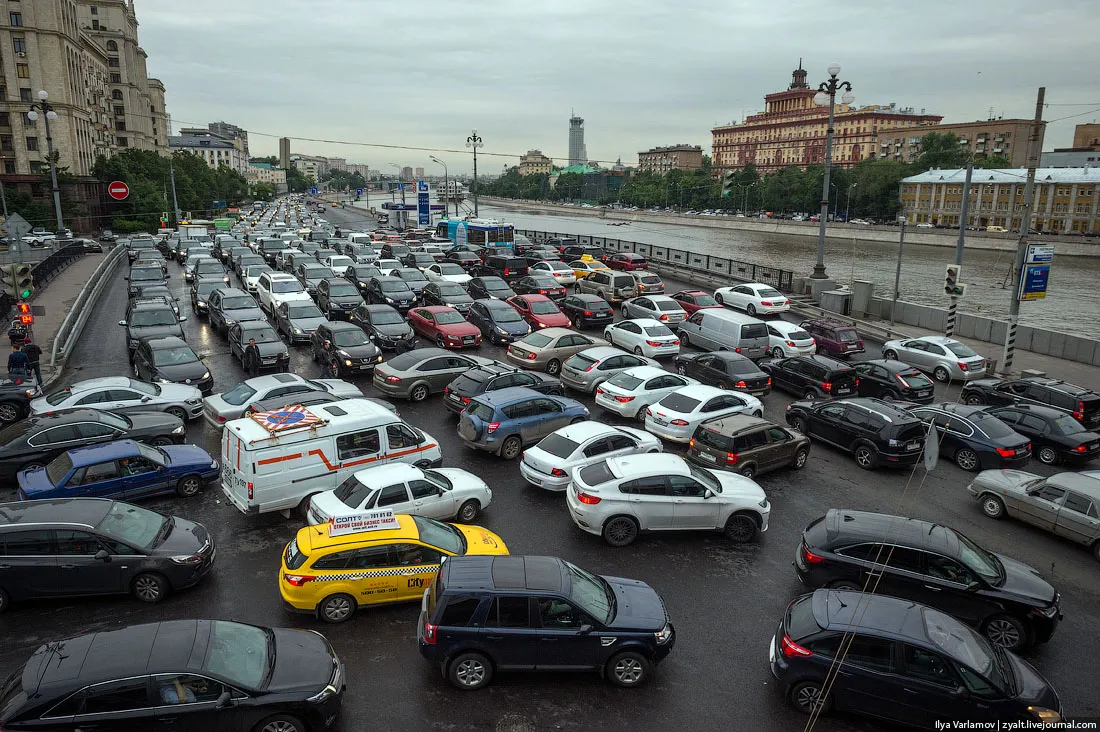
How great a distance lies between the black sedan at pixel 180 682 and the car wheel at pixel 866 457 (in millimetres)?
11872

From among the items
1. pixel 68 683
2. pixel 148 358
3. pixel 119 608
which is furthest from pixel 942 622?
pixel 148 358

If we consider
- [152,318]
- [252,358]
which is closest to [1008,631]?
[252,358]

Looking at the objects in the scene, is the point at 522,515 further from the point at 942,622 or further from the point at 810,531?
the point at 942,622

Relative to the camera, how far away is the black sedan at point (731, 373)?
18828 mm

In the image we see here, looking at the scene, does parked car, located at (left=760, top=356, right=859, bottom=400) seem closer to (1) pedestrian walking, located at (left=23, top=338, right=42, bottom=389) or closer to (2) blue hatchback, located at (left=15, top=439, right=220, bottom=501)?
(2) blue hatchback, located at (left=15, top=439, right=220, bottom=501)

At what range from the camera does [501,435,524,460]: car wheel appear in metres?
14.5

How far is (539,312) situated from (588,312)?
2.20 m

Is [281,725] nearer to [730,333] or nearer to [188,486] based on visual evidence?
[188,486]

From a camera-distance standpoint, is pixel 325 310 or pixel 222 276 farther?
pixel 222 276

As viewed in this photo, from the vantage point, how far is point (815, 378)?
19125mm

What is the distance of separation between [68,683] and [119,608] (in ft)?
11.3

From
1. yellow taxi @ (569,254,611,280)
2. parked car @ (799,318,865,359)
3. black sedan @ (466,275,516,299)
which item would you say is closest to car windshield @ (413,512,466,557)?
parked car @ (799,318,865,359)

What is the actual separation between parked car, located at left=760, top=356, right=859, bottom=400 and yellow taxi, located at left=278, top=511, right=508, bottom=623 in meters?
12.8

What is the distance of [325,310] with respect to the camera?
2758cm
